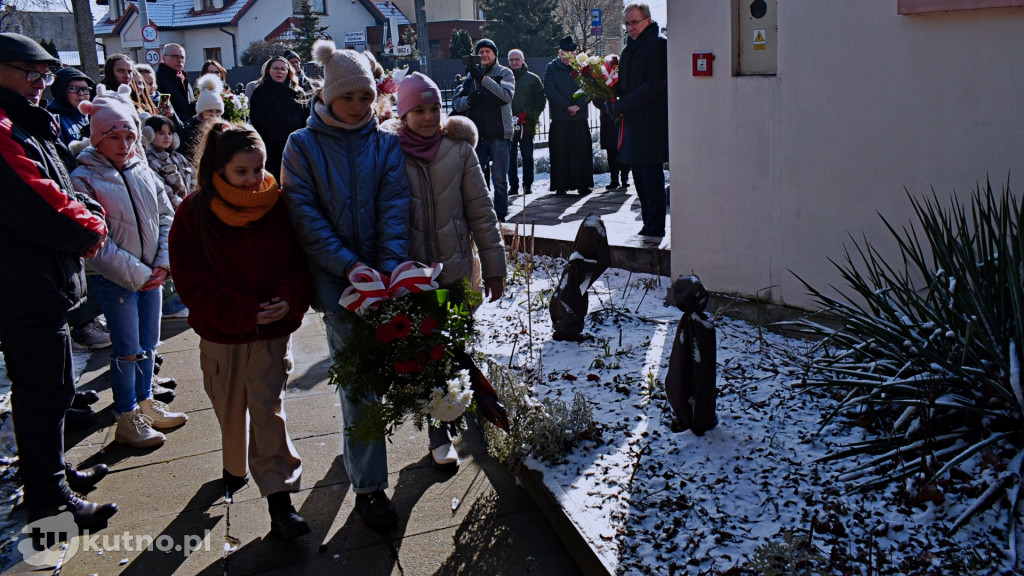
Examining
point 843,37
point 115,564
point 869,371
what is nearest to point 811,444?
point 869,371

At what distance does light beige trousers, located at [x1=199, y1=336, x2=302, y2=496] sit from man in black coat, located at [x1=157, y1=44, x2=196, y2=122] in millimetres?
6761

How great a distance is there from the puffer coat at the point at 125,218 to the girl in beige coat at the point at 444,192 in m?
1.48

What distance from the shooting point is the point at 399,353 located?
11.0 feet

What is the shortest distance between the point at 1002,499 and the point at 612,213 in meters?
6.67

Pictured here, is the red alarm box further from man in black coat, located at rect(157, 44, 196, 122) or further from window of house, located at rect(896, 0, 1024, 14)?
man in black coat, located at rect(157, 44, 196, 122)

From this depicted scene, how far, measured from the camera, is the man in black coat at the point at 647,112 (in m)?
7.43

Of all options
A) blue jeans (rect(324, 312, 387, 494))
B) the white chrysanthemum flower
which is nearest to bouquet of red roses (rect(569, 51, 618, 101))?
blue jeans (rect(324, 312, 387, 494))

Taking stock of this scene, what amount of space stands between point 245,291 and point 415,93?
3.69ft

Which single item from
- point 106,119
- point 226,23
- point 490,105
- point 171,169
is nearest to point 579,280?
point 106,119

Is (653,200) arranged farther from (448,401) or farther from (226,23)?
(226,23)

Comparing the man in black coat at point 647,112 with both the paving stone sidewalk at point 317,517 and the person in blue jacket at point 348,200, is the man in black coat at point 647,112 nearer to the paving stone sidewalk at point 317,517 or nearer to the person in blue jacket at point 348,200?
the paving stone sidewalk at point 317,517

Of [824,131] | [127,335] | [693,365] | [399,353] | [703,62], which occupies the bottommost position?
[693,365]

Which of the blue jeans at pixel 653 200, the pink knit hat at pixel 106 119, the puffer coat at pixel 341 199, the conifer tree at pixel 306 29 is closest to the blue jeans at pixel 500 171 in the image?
the blue jeans at pixel 653 200

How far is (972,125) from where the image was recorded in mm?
4289
